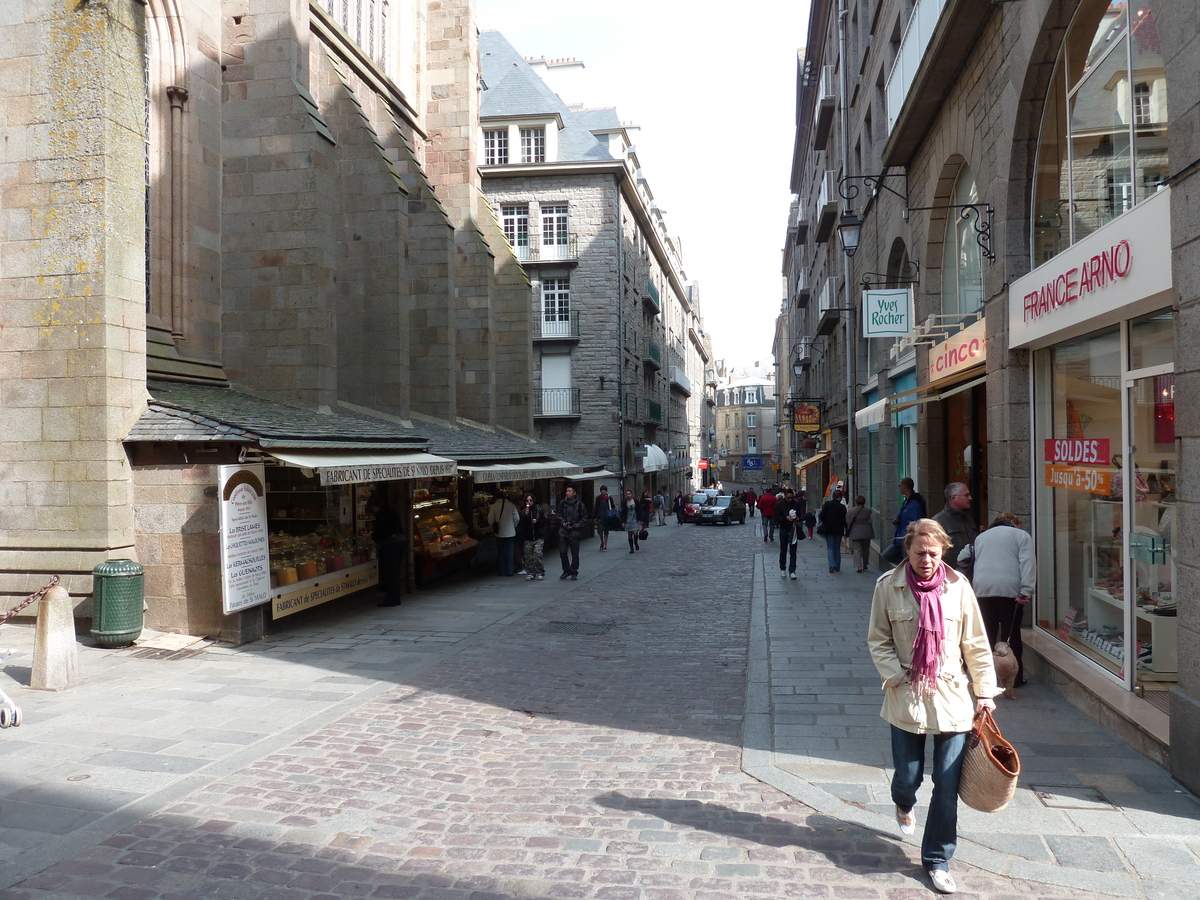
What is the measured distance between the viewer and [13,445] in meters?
10.2

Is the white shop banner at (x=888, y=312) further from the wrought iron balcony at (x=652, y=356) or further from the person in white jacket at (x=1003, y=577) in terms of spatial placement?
Answer: the wrought iron balcony at (x=652, y=356)

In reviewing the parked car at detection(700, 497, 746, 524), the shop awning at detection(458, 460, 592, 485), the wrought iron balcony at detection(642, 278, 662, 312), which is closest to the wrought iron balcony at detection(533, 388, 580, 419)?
the parked car at detection(700, 497, 746, 524)

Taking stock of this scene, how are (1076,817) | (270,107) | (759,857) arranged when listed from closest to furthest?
(759,857), (1076,817), (270,107)

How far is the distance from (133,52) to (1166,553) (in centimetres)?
1135

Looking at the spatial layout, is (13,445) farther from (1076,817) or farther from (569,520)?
(1076,817)

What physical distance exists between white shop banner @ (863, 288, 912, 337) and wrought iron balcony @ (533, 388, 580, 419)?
23993 mm

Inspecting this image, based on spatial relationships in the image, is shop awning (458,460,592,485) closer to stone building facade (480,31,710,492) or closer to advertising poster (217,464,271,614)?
advertising poster (217,464,271,614)

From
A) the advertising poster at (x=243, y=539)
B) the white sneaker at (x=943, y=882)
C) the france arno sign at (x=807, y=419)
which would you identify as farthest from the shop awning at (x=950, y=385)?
the france arno sign at (x=807, y=419)

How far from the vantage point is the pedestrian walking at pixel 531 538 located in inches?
681

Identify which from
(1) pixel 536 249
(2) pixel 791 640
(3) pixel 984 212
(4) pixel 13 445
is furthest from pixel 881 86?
(1) pixel 536 249

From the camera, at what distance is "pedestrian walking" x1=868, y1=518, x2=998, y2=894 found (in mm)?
4141

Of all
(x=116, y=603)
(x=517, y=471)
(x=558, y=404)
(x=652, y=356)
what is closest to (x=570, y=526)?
(x=517, y=471)

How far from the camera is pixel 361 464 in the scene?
11.3 metres

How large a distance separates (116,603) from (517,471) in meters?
9.63
